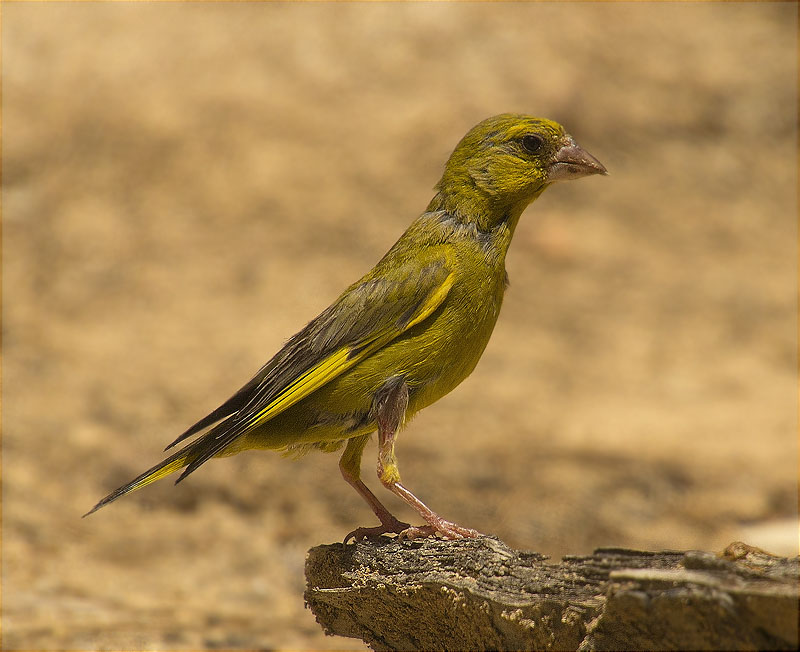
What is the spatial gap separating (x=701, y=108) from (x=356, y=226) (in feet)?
16.6

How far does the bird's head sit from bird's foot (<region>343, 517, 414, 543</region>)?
124cm

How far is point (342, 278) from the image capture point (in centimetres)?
962

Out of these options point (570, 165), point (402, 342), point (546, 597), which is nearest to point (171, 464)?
point (402, 342)

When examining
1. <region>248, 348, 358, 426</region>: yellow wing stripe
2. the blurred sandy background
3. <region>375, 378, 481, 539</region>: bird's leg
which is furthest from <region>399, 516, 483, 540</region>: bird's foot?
the blurred sandy background

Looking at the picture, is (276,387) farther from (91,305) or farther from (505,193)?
(91,305)

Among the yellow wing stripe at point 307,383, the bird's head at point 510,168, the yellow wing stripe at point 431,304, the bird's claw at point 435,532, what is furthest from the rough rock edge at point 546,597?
the bird's head at point 510,168

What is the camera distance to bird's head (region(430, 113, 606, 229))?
4121 millimetres

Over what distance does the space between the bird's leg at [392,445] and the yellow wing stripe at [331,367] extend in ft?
0.55

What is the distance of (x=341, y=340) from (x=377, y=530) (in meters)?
0.75

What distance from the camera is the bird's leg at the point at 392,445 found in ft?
12.3

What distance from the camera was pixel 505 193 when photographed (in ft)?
13.5

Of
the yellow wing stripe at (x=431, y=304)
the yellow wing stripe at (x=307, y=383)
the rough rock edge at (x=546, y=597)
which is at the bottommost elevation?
the rough rock edge at (x=546, y=597)

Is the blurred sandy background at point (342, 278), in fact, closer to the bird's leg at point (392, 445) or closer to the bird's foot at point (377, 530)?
the bird's foot at point (377, 530)

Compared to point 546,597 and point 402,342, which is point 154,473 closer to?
point 402,342
